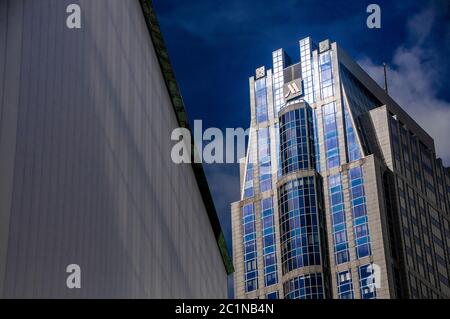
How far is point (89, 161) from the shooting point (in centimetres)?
2502

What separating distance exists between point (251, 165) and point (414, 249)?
3178 centimetres

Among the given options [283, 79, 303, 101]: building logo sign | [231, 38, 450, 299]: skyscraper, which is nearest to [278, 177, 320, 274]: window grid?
[231, 38, 450, 299]: skyscraper

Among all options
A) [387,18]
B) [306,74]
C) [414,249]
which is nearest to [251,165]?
[306,74]

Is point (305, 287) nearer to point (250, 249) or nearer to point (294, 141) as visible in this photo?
point (250, 249)

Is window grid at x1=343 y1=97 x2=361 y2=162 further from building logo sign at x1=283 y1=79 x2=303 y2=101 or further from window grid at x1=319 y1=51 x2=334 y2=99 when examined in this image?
building logo sign at x1=283 y1=79 x2=303 y2=101

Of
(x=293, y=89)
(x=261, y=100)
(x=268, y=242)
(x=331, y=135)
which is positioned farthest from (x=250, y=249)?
(x=293, y=89)

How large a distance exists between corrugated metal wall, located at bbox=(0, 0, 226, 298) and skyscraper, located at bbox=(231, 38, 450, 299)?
3962 inches

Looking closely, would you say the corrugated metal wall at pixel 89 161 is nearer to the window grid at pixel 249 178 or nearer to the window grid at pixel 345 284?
the window grid at pixel 345 284

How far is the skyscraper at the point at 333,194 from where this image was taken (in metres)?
137

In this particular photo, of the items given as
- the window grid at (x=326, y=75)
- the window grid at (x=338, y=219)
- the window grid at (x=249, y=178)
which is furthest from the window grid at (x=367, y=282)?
the window grid at (x=326, y=75)

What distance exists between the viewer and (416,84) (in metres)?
184

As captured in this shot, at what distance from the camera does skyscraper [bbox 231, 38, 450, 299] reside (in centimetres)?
13700

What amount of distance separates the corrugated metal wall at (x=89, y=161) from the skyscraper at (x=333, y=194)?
330ft
